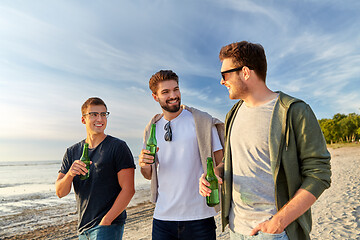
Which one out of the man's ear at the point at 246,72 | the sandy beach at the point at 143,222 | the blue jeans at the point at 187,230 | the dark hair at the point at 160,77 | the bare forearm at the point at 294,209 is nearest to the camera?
the bare forearm at the point at 294,209

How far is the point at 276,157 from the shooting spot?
7.06 ft

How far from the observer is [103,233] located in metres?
3.10

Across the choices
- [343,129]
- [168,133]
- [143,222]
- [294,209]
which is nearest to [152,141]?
[168,133]

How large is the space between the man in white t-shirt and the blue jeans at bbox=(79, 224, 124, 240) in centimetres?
46

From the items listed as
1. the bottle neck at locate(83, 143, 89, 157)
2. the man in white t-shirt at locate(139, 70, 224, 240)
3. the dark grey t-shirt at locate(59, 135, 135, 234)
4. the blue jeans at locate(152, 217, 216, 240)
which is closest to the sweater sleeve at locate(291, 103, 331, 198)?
the man in white t-shirt at locate(139, 70, 224, 240)

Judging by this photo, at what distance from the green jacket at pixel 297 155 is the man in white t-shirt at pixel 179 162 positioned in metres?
1.13

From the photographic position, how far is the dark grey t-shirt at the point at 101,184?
126 inches

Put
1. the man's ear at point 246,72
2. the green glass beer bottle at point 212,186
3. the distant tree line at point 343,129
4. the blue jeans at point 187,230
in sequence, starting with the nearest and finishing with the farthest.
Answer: the man's ear at point 246,72 → the green glass beer bottle at point 212,186 → the blue jeans at point 187,230 → the distant tree line at point 343,129

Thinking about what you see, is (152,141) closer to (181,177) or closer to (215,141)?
(181,177)

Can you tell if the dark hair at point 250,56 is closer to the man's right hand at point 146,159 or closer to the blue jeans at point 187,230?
the man's right hand at point 146,159

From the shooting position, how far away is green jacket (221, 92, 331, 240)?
2.03 meters

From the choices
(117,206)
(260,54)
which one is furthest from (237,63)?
(117,206)

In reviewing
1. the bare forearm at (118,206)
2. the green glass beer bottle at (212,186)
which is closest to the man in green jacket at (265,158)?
the green glass beer bottle at (212,186)

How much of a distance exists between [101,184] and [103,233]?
0.58 meters
